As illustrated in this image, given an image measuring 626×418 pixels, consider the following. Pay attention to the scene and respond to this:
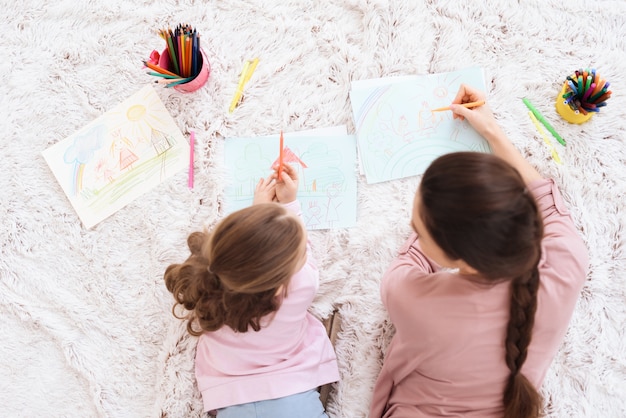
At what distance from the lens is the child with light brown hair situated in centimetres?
68

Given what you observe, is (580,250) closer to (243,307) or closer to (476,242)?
(476,242)

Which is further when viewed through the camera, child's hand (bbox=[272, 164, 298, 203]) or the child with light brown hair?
child's hand (bbox=[272, 164, 298, 203])

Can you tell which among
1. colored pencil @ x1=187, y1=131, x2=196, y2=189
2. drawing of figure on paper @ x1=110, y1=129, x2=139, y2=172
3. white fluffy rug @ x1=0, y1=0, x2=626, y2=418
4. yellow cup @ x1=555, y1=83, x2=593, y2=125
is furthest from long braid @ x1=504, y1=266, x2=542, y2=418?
drawing of figure on paper @ x1=110, y1=129, x2=139, y2=172

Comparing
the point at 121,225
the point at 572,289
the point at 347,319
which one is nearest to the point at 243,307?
the point at 347,319

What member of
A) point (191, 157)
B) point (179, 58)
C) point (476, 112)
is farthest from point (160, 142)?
point (476, 112)

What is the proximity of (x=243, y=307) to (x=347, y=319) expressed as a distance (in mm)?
275

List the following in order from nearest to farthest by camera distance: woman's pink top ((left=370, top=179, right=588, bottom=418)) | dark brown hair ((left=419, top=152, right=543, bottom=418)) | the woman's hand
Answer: dark brown hair ((left=419, top=152, right=543, bottom=418)), woman's pink top ((left=370, top=179, right=588, bottom=418)), the woman's hand

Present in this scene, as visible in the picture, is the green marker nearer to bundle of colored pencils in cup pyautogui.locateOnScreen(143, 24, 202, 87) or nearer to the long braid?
the long braid

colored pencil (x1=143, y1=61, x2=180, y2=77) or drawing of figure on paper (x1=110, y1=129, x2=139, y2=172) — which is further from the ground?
colored pencil (x1=143, y1=61, x2=180, y2=77)

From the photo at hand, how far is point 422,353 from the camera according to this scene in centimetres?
76

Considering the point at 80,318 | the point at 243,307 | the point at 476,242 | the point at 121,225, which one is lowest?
the point at 80,318

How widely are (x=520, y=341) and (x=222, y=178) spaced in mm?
640

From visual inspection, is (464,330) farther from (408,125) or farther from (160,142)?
(160,142)

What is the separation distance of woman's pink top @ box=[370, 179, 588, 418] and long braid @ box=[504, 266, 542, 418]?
1 centimetres
